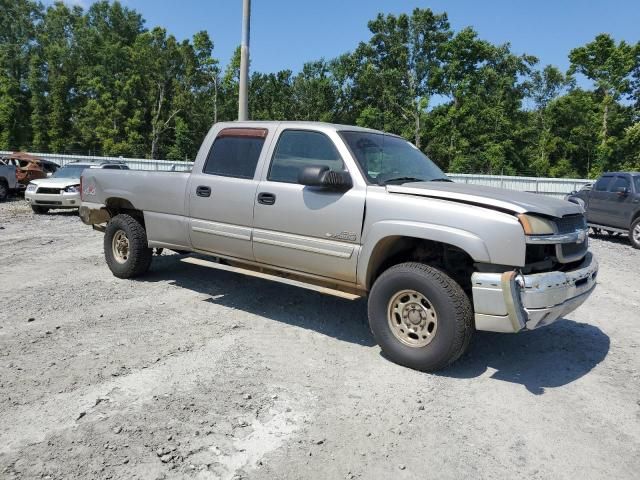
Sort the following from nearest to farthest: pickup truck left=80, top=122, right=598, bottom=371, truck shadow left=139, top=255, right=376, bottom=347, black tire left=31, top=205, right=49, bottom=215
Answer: pickup truck left=80, top=122, right=598, bottom=371 < truck shadow left=139, top=255, right=376, bottom=347 < black tire left=31, top=205, right=49, bottom=215

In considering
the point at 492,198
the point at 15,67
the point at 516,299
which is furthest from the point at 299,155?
the point at 15,67

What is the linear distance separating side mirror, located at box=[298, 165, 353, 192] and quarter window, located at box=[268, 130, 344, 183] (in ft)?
0.92

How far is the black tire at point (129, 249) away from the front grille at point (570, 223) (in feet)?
15.9

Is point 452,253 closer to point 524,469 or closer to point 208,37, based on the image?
point 524,469

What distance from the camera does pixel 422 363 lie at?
13.5 feet

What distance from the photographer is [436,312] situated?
398 centimetres

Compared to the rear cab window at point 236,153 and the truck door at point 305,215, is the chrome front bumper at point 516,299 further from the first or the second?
the rear cab window at point 236,153

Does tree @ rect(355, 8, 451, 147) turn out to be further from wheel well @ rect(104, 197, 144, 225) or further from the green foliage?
wheel well @ rect(104, 197, 144, 225)

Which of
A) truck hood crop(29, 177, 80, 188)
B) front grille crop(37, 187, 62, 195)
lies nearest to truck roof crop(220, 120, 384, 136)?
truck hood crop(29, 177, 80, 188)

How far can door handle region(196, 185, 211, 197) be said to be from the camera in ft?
18.1

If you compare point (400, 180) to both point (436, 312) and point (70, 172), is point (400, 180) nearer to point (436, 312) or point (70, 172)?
point (436, 312)

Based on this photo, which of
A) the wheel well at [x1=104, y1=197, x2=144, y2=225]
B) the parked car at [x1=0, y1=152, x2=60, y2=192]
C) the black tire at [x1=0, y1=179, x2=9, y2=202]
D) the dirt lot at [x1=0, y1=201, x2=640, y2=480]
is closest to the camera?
the dirt lot at [x1=0, y1=201, x2=640, y2=480]

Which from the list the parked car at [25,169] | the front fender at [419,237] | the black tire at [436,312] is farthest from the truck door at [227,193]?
the parked car at [25,169]

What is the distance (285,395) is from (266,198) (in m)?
2.02
